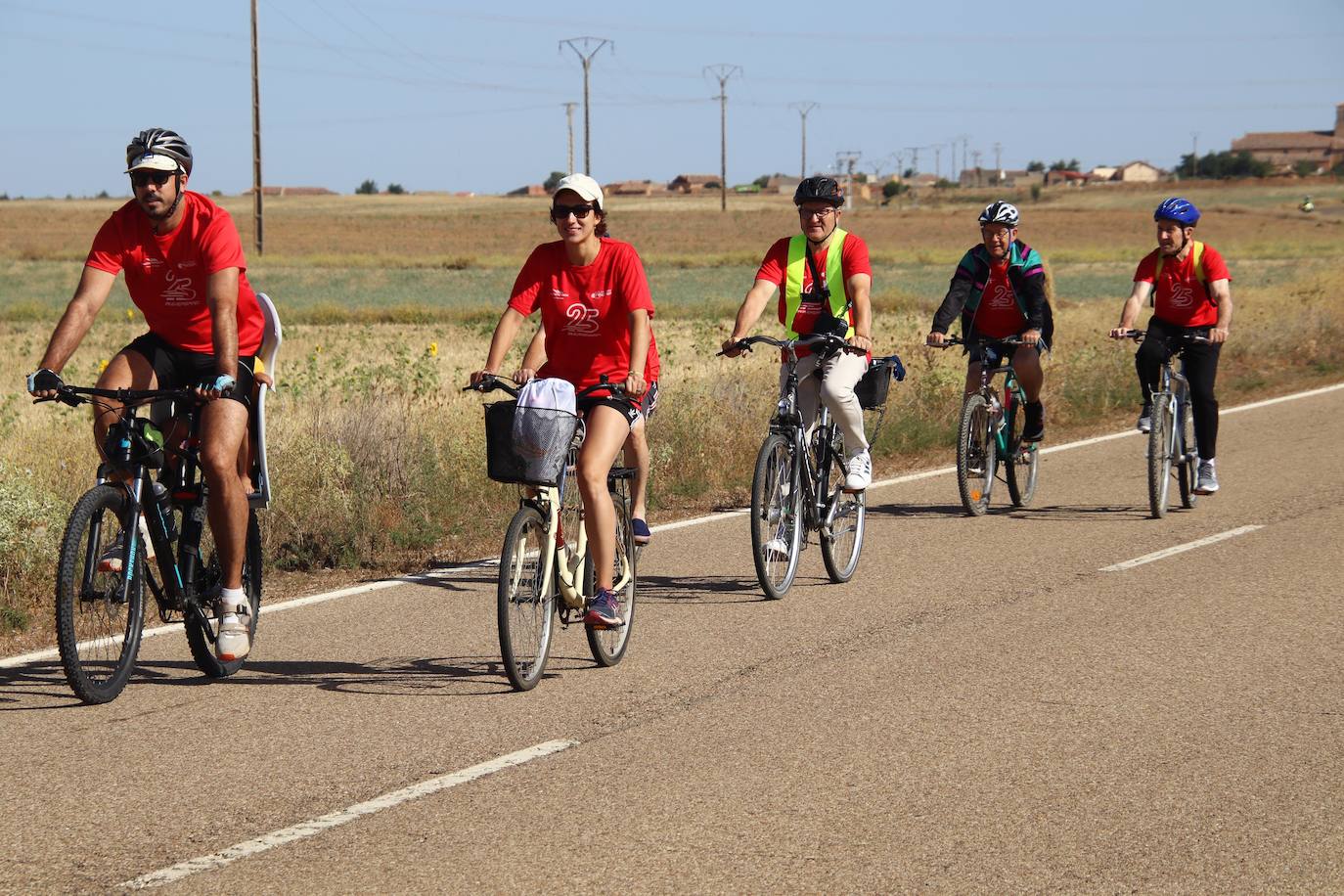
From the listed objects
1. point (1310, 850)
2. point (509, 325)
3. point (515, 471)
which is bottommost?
point (1310, 850)

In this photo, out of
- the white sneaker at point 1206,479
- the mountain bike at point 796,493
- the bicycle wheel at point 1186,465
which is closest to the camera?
the mountain bike at point 796,493

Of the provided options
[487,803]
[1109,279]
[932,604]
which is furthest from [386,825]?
[1109,279]

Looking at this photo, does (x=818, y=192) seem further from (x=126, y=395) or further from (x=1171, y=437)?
(x=1171, y=437)

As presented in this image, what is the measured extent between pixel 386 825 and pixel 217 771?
85cm

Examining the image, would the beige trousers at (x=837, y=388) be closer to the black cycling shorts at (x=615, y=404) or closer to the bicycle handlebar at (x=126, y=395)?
the black cycling shorts at (x=615, y=404)

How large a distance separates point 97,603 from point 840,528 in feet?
13.6

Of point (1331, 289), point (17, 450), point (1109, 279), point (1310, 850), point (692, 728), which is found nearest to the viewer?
point (1310, 850)

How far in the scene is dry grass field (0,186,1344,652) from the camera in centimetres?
1020

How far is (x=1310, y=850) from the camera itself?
4.84 m

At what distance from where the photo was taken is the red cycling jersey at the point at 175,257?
21.5 ft

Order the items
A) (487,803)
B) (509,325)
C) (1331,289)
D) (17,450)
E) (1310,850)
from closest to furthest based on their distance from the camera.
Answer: (1310,850)
(487,803)
(509,325)
(17,450)
(1331,289)

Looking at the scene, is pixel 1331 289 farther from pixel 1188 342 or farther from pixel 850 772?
pixel 850 772

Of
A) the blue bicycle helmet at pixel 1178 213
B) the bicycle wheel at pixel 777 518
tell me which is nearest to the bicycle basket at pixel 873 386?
the bicycle wheel at pixel 777 518

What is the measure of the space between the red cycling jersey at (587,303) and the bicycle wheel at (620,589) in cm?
58
